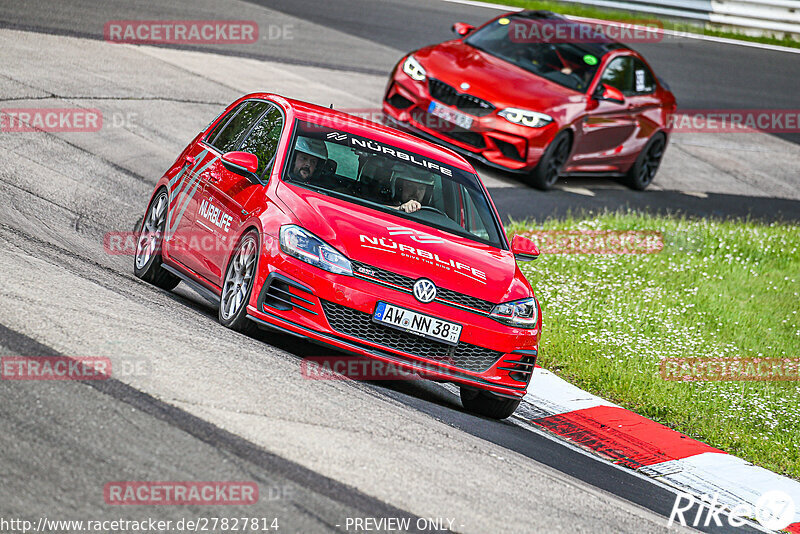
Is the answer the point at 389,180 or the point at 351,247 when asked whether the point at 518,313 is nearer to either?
the point at 351,247

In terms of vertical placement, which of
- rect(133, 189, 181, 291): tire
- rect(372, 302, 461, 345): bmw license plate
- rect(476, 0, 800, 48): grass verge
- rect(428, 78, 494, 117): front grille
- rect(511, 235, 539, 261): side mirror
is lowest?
rect(133, 189, 181, 291): tire

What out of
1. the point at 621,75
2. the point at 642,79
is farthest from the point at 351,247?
the point at 642,79

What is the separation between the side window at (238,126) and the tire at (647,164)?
923 centimetres

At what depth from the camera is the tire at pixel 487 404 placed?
7664mm

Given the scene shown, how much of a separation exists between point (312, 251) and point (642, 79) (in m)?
10.9

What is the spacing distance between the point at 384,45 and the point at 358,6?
120 inches

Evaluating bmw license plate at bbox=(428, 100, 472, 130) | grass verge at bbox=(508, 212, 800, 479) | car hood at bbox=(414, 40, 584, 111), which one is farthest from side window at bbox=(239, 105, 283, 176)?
car hood at bbox=(414, 40, 584, 111)

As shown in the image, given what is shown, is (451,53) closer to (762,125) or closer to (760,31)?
(762,125)

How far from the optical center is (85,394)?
210 inches

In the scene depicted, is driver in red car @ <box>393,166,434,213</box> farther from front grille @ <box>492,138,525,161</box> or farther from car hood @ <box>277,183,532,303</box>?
front grille @ <box>492,138,525,161</box>

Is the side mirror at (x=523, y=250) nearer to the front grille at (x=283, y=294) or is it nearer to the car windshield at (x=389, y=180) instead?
the car windshield at (x=389, y=180)

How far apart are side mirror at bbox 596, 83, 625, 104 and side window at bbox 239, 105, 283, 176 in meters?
7.77

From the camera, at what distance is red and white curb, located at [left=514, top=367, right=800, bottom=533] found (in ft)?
24.2

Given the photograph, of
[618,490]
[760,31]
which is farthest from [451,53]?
[760,31]
